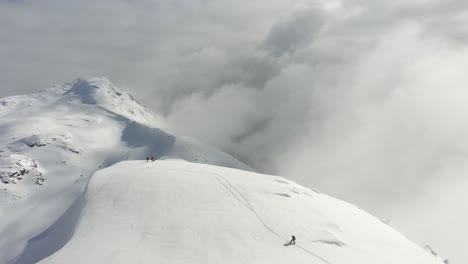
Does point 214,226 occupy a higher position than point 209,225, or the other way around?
point 214,226

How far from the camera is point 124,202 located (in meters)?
52.3

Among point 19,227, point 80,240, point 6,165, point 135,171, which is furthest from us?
point 6,165

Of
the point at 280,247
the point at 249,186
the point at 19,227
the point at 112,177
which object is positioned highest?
the point at 249,186

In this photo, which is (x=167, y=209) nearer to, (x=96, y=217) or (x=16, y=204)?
(x=96, y=217)

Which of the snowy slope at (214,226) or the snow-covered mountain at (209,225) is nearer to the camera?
the snowy slope at (214,226)

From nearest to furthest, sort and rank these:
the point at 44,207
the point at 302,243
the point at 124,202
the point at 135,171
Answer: the point at 302,243
the point at 124,202
the point at 135,171
the point at 44,207

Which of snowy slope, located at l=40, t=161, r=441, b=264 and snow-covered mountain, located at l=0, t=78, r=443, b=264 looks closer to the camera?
snowy slope, located at l=40, t=161, r=441, b=264

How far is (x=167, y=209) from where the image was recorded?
49562 mm

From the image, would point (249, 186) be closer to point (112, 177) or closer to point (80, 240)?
point (112, 177)

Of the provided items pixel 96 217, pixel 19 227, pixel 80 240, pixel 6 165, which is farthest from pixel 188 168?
pixel 6 165

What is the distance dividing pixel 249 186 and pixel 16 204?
15159 centimetres

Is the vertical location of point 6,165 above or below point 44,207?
above

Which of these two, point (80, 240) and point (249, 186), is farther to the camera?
point (249, 186)

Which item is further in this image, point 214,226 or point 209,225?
point 209,225
